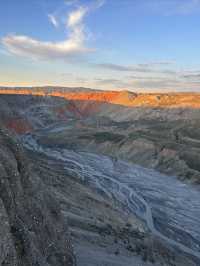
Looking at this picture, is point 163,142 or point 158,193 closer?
point 158,193

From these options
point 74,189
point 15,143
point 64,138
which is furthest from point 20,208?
point 64,138

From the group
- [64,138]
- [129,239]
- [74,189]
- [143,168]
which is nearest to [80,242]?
[129,239]

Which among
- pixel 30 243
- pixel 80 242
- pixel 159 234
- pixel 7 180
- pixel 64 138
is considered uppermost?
pixel 7 180

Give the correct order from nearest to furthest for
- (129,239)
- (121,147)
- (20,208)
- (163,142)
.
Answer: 1. (20,208)
2. (129,239)
3. (163,142)
4. (121,147)

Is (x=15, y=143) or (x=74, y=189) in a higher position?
(x=15, y=143)

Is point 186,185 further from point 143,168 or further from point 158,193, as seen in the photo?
point 143,168

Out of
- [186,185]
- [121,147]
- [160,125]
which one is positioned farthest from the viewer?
[160,125]

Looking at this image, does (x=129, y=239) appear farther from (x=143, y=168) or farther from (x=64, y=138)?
(x=64, y=138)
